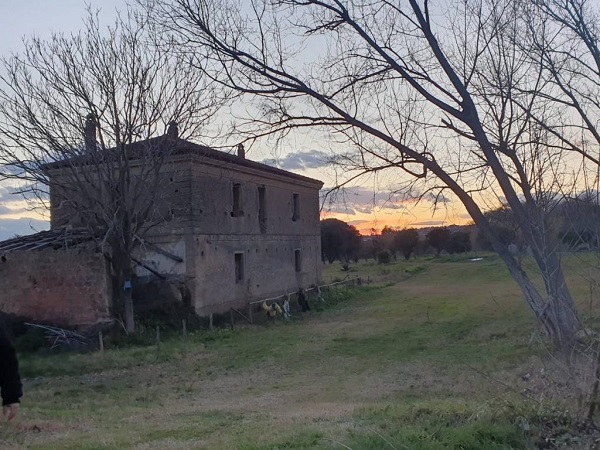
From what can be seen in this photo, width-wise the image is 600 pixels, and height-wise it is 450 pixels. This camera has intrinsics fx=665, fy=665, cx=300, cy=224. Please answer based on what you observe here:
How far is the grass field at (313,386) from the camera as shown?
19.6 ft

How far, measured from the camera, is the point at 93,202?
18688mm

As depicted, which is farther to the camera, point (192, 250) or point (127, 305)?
point (192, 250)

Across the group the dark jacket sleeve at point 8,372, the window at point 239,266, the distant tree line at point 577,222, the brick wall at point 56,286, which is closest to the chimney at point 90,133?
the brick wall at point 56,286

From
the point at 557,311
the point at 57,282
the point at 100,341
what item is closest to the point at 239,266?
the point at 57,282

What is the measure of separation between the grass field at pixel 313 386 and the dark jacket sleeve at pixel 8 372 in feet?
→ 6.39

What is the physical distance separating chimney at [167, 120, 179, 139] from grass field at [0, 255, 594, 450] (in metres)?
5.97

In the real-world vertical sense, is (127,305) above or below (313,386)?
above

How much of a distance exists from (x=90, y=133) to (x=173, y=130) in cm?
227

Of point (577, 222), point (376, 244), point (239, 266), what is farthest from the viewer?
point (376, 244)

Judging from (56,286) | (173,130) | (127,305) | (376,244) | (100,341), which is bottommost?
(100,341)

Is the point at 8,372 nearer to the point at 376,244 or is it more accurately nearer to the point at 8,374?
the point at 8,374

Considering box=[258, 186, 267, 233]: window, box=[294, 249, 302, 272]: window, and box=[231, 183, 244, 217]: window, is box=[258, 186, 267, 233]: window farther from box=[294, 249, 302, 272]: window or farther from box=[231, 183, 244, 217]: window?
box=[294, 249, 302, 272]: window

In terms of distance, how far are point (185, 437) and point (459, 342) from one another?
1175 cm

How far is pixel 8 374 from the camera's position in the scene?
14.8ft
